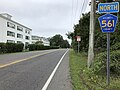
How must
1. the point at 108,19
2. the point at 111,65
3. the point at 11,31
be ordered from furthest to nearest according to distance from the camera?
1. the point at 11,31
2. the point at 111,65
3. the point at 108,19

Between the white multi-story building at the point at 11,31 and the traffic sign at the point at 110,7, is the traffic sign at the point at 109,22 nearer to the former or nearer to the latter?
the traffic sign at the point at 110,7

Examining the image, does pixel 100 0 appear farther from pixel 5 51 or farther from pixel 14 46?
pixel 14 46

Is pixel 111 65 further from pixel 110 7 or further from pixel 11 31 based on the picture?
pixel 11 31

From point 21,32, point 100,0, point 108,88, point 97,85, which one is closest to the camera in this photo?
point 108,88

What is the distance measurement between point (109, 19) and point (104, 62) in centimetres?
323

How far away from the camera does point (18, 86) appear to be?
26.0ft

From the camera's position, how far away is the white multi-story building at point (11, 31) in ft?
208

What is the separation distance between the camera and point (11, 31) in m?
70.5

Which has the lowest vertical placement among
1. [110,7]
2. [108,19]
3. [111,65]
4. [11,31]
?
[111,65]

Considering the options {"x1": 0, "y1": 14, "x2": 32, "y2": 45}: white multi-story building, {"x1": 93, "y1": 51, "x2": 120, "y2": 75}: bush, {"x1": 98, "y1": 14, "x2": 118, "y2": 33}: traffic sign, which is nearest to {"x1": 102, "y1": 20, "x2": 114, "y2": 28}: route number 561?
{"x1": 98, "y1": 14, "x2": 118, "y2": 33}: traffic sign

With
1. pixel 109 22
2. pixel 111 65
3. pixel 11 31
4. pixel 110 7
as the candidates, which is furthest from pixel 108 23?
pixel 11 31

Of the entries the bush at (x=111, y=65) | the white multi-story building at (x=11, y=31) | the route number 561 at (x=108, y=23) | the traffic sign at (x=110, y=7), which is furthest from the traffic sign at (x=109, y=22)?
the white multi-story building at (x=11, y=31)

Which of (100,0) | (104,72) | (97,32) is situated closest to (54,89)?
(104,72)

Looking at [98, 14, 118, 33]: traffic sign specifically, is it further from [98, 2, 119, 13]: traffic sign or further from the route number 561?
[98, 2, 119, 13]: traffic sign
